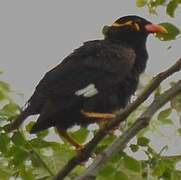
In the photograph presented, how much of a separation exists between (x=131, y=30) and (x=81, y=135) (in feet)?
4.41

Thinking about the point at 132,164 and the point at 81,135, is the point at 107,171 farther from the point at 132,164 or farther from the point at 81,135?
the point at 81,135

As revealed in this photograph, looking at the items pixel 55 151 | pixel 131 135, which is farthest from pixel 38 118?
pixel 131 135

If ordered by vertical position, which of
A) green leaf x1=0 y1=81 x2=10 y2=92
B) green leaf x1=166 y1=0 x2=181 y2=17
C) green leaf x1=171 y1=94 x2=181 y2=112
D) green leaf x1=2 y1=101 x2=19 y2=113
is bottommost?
→ green leaf x1=171 y1=94 x2=181 y2=112

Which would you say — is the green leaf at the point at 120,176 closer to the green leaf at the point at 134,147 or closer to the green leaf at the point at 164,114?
the green leaf at the point at 134,147

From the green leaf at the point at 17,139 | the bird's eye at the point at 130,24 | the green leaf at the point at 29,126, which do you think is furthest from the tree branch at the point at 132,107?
the bird's eye at the point at 130,24

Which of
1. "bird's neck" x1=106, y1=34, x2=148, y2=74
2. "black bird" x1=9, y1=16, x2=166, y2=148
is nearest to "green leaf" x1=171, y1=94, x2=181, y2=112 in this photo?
"black bird" x1=9, y1=16, x2=166, y2=148

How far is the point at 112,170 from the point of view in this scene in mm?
2879

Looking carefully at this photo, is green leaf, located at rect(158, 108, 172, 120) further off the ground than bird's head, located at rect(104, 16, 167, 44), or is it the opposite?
bird's head, located at rect(104, 16, 167, 44)

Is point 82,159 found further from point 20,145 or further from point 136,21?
point 136,21

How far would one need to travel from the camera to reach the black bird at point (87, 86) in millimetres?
3268

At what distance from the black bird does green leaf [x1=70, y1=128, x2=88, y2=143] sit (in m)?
0.03

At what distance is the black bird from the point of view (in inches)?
129

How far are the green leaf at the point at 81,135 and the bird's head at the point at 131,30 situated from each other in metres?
1.18

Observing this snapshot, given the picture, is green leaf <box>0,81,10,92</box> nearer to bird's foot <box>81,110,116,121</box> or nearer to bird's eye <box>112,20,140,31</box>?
bird's foot <box>81,110,116,121</box>
